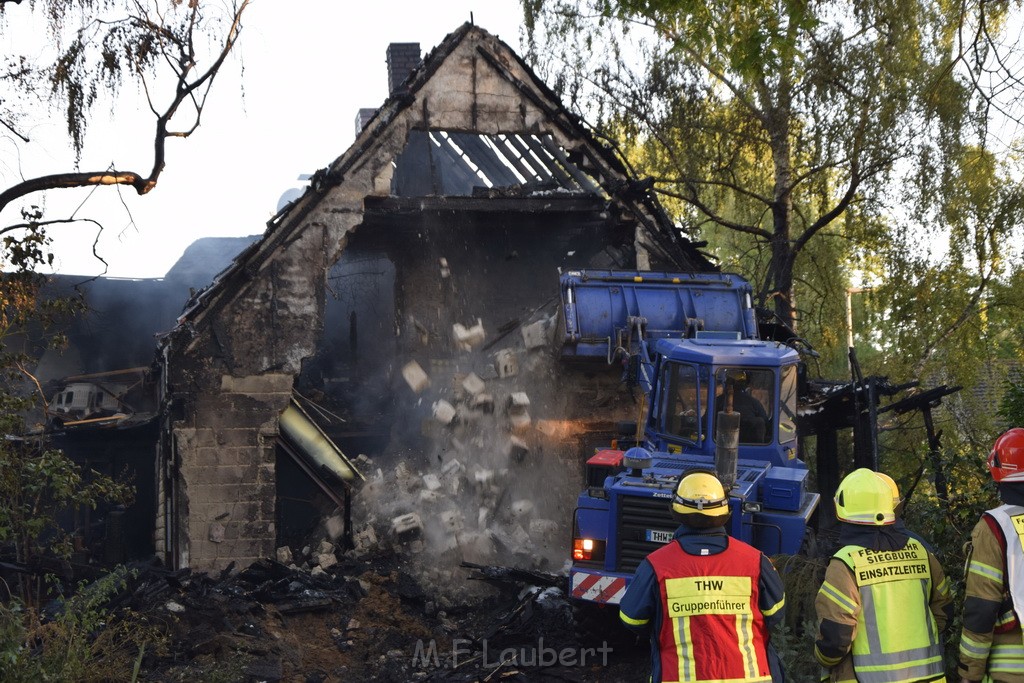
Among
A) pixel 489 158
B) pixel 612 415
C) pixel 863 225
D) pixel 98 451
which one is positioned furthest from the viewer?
pixel 863 225

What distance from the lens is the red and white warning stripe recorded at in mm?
8633

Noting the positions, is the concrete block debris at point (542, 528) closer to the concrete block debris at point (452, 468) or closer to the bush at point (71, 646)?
the concrete block debris at point (452, 468)

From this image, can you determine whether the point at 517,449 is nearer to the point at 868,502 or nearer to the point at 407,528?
the point at 407,528

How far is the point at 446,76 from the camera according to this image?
1464 cm

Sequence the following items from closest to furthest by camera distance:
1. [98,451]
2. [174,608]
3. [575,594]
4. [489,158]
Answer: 1. [575,594]
2. [174,608]
3. [98,451]
4. [489,158]

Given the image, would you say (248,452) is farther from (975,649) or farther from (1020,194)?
(1020,194)

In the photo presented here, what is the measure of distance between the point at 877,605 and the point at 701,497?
2.86 feet

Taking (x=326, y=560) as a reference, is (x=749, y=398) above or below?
above

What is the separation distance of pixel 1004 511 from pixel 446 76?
37.4 ft

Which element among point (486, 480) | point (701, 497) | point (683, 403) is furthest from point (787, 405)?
point (701, 497)

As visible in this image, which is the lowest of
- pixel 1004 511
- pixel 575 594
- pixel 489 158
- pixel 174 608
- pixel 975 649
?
pixel 174 608

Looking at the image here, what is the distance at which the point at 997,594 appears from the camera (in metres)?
4.47

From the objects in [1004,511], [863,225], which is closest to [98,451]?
[863,225]

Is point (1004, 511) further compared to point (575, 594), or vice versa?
point (575, 594)
